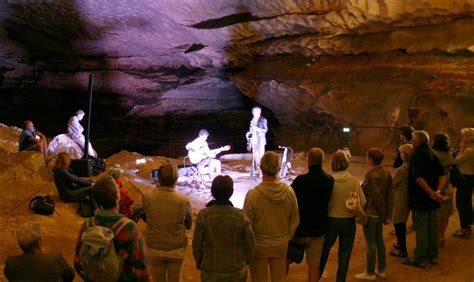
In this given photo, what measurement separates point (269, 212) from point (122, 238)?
1335 millimetres

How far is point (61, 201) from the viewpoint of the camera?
23.0ft

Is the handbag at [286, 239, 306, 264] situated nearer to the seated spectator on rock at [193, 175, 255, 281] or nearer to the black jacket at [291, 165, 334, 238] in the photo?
the black jacket at [291, 165, 334, 238]

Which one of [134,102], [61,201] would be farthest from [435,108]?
[134,102]

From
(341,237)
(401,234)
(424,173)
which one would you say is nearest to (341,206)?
(341,237)

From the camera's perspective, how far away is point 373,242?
198 inches

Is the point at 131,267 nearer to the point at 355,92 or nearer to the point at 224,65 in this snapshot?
the point at 355,92

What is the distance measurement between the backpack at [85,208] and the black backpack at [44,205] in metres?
0.40

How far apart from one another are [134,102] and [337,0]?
12016mm

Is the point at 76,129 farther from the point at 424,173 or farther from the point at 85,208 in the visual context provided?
the point at 424,173

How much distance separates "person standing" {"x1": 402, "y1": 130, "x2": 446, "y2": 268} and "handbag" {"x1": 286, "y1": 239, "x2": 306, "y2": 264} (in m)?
1.82

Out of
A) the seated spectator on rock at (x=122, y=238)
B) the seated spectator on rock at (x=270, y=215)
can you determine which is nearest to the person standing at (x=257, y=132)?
the seated spectator on rock at (x=270, y=215)

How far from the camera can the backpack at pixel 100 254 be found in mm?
2893

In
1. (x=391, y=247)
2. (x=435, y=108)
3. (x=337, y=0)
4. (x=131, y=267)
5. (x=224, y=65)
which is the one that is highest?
(x=337, y=0)

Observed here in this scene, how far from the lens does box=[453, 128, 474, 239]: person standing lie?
6371mm
